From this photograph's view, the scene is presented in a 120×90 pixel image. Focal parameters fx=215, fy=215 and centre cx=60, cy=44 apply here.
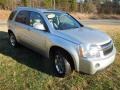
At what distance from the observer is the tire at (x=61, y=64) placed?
547cm

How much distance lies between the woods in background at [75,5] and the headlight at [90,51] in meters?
34.8

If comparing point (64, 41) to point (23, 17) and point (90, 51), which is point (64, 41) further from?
point (23, 17)

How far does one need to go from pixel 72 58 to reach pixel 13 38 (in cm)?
406

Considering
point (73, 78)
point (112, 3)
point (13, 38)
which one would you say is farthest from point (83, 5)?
point (73, 78)

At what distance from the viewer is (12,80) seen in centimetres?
570

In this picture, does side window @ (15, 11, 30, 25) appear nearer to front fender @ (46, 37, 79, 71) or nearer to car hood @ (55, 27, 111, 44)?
car hood @ (55, 27, 111, 44)

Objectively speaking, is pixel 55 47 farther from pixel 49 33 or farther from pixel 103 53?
Answer: pixel 103 53

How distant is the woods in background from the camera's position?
3967 centimetres

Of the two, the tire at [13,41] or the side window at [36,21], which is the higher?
the side window at [36,21]

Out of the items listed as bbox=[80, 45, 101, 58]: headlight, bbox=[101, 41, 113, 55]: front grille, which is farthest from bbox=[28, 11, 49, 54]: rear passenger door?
bbox=[101, 41, 113, 55]: front grille

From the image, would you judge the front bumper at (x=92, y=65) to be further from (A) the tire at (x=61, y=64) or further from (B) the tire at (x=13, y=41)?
(B) the tire at (x=13, y=41)

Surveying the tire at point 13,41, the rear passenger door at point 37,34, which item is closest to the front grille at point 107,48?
the rear passenger door at point 37,34

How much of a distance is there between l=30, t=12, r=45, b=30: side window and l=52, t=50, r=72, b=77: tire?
976 mm

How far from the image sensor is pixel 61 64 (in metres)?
5.71
